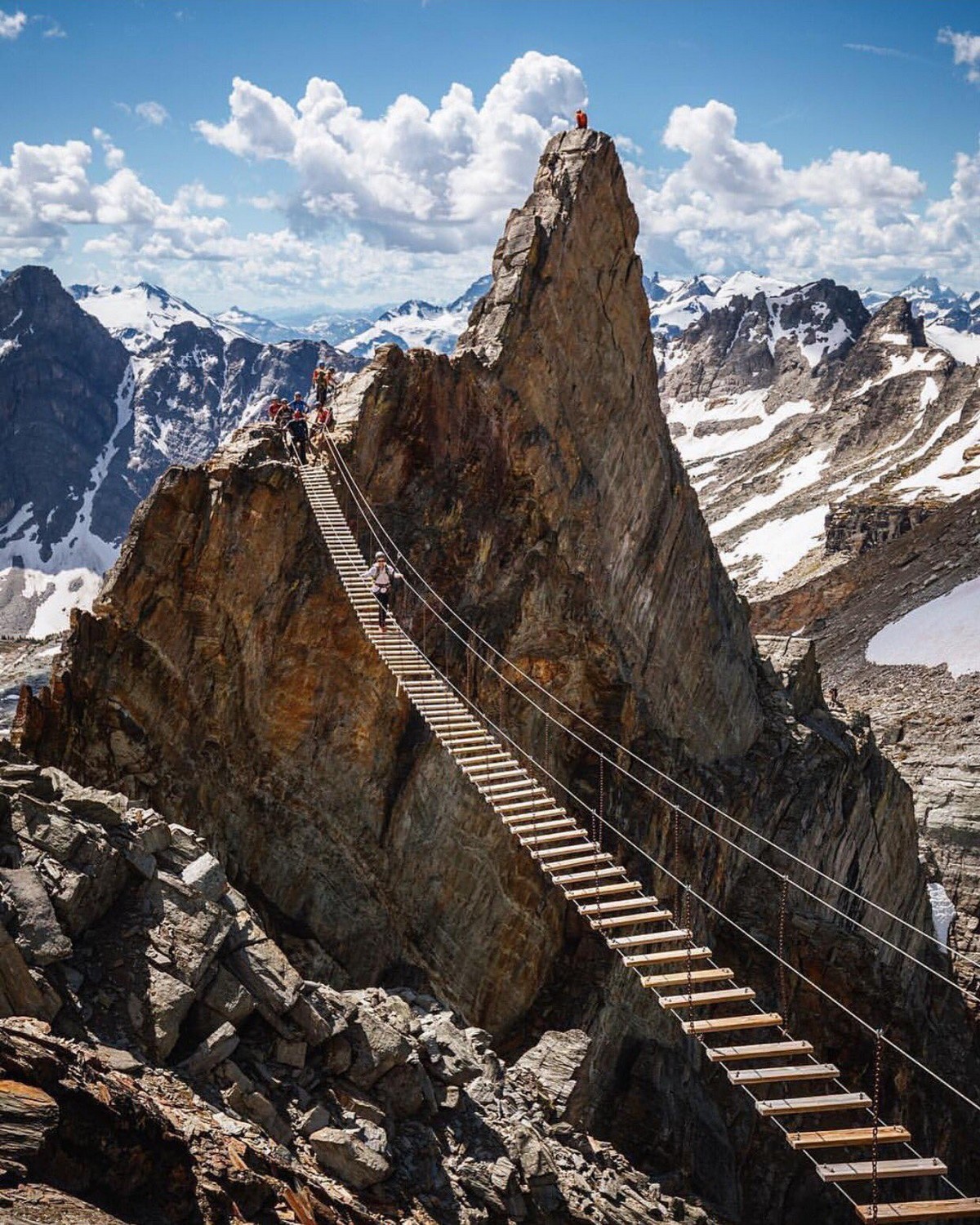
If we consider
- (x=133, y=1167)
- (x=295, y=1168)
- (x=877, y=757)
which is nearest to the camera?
(x=133, y=1167)

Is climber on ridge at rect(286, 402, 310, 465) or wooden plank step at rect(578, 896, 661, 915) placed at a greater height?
climber on ridge at rect(286, 402, 310, 465)

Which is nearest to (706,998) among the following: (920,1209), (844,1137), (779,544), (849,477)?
(844,1137)

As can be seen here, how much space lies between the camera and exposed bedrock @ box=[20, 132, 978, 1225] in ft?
62.6

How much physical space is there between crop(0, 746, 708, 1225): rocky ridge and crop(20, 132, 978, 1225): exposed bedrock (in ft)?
12.9

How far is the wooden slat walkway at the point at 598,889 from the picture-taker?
37.8ft

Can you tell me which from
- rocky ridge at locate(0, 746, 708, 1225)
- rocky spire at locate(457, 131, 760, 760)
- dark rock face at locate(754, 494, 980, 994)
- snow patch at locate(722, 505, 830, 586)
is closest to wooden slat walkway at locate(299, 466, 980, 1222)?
rocky ridge at locate(0, 746, 708, 1225)

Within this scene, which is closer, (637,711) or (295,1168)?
(295,1168)

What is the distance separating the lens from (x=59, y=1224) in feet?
25.9

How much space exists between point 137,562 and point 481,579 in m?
8.65

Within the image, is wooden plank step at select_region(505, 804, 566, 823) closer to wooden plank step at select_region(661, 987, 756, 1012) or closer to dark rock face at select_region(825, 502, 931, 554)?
wooden plank step at select_region(661, 987, 756, 1012)

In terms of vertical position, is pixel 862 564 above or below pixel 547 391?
below

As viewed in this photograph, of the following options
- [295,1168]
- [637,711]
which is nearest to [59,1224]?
[295,1168]

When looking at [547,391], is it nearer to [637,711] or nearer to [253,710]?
[637,711]

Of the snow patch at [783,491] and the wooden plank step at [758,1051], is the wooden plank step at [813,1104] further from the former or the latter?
the snow patch at [783,491]
